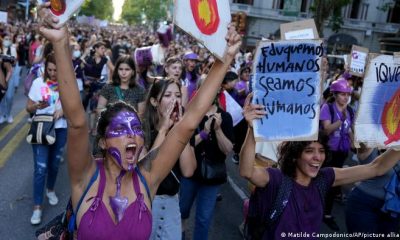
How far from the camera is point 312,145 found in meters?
2.74

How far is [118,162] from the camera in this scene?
6.44ft

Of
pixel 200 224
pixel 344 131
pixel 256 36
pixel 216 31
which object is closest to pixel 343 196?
pixel 344 131

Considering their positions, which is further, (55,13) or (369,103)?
(369,103)

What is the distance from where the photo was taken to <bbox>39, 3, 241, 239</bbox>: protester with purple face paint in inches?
70.8

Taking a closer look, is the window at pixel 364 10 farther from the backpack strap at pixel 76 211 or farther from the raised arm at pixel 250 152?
the backpack strap at pixel 76 211

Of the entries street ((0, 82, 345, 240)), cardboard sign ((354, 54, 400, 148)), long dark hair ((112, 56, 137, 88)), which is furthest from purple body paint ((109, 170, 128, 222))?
long dark hair ((112, 56, 137, 88))

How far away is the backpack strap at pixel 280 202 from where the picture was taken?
255 cm

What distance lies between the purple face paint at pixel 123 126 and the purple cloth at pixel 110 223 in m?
0.21

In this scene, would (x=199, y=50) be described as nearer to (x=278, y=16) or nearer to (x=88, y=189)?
(x=88, y=189)

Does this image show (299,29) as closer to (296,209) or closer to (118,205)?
(296,209)

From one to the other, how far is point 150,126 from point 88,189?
1226mm

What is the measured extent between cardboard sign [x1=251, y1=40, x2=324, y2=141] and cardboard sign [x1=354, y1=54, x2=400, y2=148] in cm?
49

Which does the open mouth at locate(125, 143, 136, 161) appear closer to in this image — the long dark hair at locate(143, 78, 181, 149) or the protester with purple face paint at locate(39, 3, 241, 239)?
the protester with purple face paint at locate(39, 3, 241, 239)

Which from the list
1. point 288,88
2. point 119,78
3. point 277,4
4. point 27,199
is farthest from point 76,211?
point 277,4
